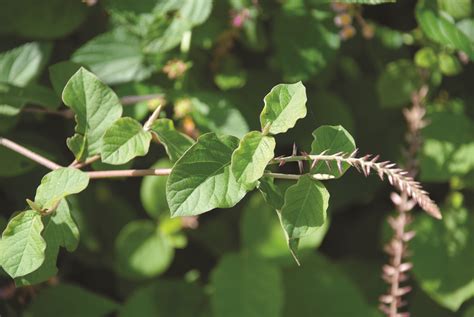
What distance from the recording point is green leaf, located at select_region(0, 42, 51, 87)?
1.34m

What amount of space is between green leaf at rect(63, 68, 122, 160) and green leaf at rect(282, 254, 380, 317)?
0.71 meters

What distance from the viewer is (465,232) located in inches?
61.0

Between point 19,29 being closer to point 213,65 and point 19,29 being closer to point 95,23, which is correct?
point 95,23

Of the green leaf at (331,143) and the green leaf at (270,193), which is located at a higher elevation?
the green leaf at (331,143)

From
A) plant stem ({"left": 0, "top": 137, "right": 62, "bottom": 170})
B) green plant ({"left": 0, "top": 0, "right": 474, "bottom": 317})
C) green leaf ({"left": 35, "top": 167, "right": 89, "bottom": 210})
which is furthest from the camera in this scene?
green plant ({"left": 0, "top": 0, "right": 474, "bottom": 317})

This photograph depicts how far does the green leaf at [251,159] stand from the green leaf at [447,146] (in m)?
0.65

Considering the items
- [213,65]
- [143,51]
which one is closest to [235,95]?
Result: [213,65]

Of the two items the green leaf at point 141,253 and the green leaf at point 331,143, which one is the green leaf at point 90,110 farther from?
the green leaf at point 141,253

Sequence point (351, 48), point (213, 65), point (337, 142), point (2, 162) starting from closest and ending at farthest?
point (337, 142)
point (2, 162)
point (213, 65)
point (351, 48)

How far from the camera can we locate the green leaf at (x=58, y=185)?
92 cm

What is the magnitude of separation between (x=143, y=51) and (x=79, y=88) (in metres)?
0.32

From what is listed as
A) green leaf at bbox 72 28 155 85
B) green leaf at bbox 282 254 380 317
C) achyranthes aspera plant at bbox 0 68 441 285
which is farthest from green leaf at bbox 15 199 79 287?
green leaf at bbox 282 254 380 317

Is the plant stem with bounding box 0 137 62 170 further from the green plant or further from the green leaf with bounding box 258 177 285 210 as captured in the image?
the green leaf with bounding box 258 177 285 210

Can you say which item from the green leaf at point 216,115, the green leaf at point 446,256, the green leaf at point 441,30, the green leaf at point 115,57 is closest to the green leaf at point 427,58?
the green leaf at point 441,30
